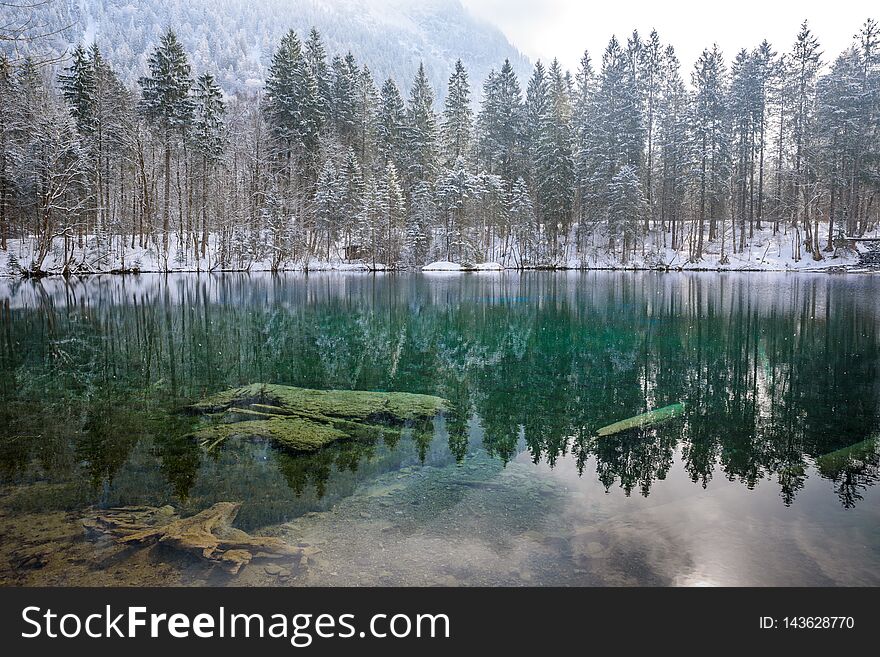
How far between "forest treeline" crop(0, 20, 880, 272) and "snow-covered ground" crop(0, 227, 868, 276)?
0.52m

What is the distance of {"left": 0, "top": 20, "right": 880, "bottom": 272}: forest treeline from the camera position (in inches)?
1954

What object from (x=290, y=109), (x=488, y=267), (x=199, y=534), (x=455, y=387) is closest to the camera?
(x=199, y=534)

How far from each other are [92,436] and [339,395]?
3.69 m

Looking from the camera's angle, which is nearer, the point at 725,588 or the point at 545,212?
the point at 725,588

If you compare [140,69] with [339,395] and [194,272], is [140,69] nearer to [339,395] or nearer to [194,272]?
[194,272]

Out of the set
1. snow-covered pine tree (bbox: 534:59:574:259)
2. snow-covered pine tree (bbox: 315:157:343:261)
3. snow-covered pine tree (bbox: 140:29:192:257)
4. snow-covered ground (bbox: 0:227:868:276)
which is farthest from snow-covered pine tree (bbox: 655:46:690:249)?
snow-covered pine tree (bbox: 140:29:192:257)

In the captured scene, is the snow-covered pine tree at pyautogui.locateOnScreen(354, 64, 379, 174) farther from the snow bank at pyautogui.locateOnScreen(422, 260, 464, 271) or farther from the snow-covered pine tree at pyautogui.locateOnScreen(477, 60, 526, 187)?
the snow bank at pyautogui.locateOnScreen(422, 260, 464, 271)

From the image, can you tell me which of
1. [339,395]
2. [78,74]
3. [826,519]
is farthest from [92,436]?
[78,74]

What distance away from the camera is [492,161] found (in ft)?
226

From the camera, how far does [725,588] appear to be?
3.94 meters

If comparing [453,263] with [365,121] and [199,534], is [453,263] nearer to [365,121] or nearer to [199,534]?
[365,121]

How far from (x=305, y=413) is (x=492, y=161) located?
65.1m

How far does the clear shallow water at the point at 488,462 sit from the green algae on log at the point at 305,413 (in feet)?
1.32

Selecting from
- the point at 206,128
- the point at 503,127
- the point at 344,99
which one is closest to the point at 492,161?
the point at 503,127
